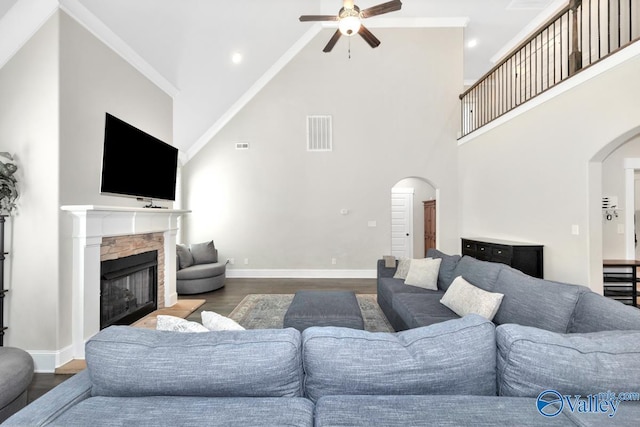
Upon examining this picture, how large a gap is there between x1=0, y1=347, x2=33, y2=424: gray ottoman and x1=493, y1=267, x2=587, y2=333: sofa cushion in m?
3.02

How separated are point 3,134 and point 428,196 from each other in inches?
312

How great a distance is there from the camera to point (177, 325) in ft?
4.70

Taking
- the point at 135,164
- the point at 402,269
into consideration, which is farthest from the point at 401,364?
the point at 135,164

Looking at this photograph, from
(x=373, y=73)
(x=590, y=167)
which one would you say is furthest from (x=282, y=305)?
(x=373, y=73)

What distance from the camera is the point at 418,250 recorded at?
816cm

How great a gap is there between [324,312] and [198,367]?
1.70 metres

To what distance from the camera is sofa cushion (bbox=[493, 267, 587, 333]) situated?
5.99 feet

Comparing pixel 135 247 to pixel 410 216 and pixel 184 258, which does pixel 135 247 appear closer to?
pixel 184 258

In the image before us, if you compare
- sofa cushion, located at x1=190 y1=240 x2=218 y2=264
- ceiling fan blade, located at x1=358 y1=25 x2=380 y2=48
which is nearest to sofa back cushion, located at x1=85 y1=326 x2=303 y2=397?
ceiling fan blade, located at x1=358 y1=25 x2=380 y2=48

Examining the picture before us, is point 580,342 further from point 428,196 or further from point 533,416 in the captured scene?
point 428,196

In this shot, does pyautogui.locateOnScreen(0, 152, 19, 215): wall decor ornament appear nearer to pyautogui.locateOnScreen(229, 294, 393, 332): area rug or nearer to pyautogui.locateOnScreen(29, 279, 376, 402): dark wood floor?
pyautogui.locateOnScreen(29, 279, 376, 402): dark wood floor

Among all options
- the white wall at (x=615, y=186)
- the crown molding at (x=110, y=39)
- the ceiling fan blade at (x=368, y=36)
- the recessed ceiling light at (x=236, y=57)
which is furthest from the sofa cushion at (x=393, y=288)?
the recessed ceiling light at (x=236, y=57)

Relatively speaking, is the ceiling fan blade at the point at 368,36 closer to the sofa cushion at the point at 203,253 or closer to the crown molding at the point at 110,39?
the crown molding at the point at 110,39

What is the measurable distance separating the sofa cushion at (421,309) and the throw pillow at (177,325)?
1.77 metres
